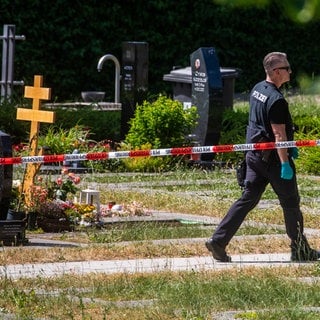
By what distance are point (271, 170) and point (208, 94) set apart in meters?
8.16

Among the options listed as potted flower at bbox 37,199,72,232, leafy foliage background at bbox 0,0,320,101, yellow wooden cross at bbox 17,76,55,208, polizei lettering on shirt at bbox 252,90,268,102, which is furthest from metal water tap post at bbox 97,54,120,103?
polizei lettering on shirt at bbox 252,90,268,102

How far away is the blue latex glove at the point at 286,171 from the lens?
360 inches

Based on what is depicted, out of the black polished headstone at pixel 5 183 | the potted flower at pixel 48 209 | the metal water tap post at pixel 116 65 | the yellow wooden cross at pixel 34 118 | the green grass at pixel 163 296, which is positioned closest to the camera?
the green grass at pixel 163 296

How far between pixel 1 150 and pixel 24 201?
0.84 meters

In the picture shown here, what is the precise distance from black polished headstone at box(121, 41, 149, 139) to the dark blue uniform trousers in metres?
8.63

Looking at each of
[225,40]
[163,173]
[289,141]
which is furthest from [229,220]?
[225,40]

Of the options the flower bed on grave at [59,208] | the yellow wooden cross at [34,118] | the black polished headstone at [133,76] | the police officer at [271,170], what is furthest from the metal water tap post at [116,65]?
the police officer at [271,170]

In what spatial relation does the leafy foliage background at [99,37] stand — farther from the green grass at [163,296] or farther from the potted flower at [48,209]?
the green grass at [163,296]

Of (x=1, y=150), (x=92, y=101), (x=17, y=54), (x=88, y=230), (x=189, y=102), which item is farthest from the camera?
(x=17, y=54)

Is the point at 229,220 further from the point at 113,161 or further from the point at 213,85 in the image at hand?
the point at 213,85

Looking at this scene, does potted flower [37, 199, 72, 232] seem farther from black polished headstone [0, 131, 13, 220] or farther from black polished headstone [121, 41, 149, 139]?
black polished headstone [121, 41, 149, 139]

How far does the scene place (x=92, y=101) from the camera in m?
22.0

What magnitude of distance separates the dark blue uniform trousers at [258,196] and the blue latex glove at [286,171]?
9 centimetres

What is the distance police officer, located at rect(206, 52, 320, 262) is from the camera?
9.25 meters
